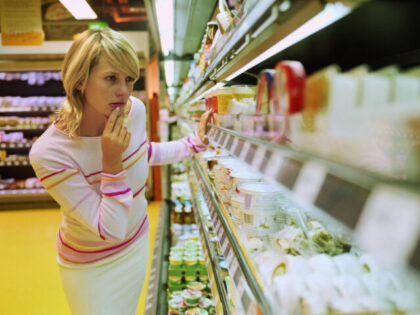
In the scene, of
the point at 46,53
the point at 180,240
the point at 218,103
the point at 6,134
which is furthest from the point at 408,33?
the point at 6,134

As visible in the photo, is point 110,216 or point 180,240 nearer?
point 110,216

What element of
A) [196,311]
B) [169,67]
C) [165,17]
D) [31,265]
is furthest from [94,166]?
[169,67]

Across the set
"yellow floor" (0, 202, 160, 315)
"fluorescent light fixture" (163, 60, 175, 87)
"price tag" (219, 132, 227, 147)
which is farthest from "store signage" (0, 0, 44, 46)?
"price tag" (219, 132, 227, 147)

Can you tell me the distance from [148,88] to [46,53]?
66.2 inches

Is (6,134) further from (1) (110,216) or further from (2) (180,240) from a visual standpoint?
(1) (110,216)

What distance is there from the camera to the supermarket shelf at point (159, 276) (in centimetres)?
224

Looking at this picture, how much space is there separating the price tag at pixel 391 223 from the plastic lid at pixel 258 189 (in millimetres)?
819

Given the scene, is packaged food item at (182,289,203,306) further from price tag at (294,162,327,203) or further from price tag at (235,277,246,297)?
price tag at (294,162,327,203)

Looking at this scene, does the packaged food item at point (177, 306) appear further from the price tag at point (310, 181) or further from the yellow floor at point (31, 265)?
the price tag at point (310, 181)

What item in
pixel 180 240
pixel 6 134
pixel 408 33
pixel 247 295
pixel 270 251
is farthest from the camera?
pixel 6 134

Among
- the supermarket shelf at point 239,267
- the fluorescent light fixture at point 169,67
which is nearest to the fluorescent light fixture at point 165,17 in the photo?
the supermarket shelf at point 239,267

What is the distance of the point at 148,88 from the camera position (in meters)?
5.31

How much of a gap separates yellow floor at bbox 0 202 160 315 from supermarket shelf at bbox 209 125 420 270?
235cm

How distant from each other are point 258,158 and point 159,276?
6.85 ft
